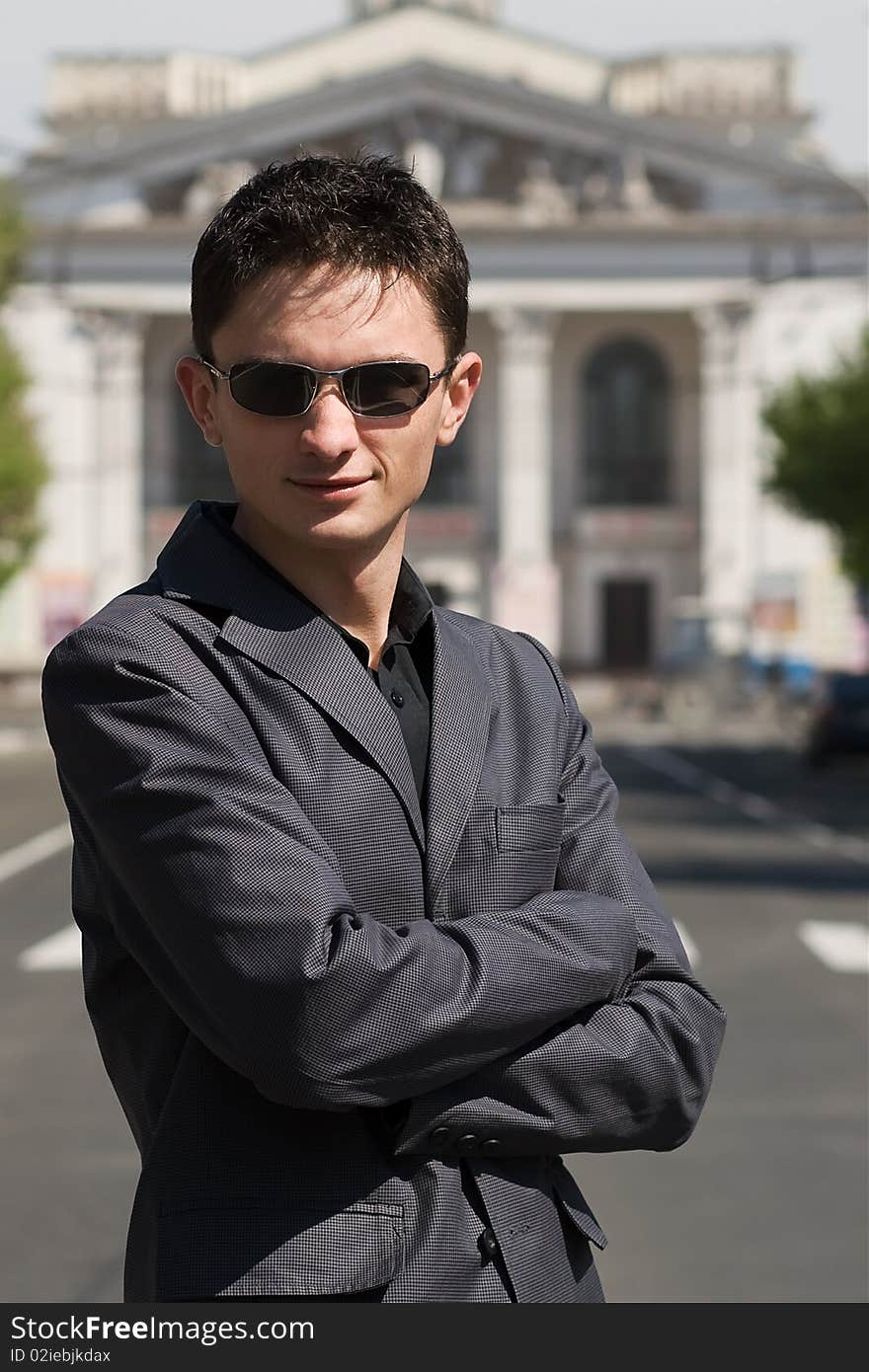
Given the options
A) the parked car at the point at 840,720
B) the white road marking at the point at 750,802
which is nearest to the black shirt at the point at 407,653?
the white road marking at the point at 750,802

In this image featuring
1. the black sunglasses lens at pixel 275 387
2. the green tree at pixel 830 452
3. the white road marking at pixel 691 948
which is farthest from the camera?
the green tree at pixel 830 452

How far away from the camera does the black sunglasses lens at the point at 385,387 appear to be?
2691 mm

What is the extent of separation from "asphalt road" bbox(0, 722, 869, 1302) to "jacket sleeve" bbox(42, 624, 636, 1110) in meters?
3.25

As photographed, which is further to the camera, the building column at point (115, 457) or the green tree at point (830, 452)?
the building column at point (115, 457)

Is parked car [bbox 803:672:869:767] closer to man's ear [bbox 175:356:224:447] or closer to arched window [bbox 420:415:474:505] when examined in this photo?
arched window [bbox 420:415:474:505]

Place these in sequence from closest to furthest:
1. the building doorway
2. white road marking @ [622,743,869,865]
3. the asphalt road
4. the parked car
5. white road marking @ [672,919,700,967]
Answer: the asphalt road, white road marking @ [672,919,700,967], white road marking @ [622,743,869,865], the parked car, the building doorway

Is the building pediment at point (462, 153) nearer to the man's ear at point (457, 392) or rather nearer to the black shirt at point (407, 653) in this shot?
the man's ear at point (457, 392)

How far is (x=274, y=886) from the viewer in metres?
2.58

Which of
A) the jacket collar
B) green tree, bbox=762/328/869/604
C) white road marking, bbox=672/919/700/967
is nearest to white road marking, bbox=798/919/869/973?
white road marking, bbox=672/919/700/967

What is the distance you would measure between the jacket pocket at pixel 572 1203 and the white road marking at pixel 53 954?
10.5 m

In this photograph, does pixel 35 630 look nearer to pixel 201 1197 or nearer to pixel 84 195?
pixel 84 195

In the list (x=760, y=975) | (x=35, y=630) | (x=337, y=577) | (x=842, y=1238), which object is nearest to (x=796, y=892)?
(x=760, y=975)

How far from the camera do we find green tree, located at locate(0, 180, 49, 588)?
41500 mm

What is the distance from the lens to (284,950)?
257 centimetres
